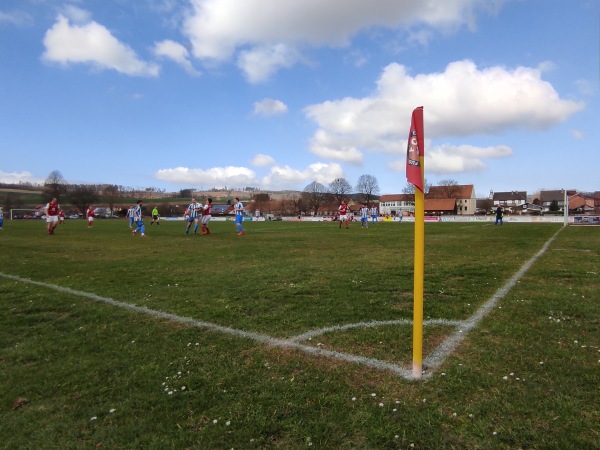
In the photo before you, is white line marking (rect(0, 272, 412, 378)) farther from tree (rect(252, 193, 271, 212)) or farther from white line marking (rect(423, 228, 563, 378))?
tree (rect(252, 193, 271, 212))

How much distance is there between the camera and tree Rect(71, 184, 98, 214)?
93312mm

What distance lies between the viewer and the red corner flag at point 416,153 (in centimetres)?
333

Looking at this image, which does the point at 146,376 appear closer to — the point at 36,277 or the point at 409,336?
the point at 409,336

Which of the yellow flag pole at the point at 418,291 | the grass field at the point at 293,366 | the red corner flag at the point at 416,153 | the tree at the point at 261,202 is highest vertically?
the tree at the point at 261,202

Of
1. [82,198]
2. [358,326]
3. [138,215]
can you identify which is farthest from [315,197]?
[358,326]

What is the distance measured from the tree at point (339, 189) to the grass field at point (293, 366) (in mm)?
115513

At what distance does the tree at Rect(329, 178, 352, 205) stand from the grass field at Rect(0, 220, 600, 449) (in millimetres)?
115513

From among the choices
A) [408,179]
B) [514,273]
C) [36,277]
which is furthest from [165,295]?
[514,273]

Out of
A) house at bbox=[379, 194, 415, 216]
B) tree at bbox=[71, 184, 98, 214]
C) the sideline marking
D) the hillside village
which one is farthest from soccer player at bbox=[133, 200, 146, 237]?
house at bbox=[379, 194, 415, 216]

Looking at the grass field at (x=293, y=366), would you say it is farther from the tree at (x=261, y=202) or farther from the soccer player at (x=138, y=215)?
the tree at (x=261, y=202)

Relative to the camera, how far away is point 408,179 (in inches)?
132

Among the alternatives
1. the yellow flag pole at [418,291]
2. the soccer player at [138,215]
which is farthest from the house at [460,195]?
the yellow flag pole at [418,291]

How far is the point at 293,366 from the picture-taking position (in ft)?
12.1

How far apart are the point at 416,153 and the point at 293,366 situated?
7.37 ft
